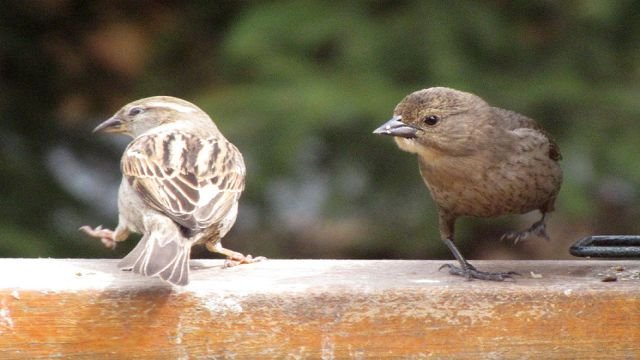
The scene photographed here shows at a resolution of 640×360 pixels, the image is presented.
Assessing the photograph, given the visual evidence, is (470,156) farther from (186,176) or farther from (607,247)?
(186,176)

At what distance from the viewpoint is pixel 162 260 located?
3.68 meters

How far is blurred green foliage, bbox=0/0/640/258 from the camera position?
6438mm

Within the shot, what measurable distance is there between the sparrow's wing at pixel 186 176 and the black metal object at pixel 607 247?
3.87 ft

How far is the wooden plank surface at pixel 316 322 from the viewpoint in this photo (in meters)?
3.46

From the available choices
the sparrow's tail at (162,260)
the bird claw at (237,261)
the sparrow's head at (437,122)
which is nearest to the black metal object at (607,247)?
the sparrow's head at (437,122)

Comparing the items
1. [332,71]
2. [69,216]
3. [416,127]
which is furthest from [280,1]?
[416,127]

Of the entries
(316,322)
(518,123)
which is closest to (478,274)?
(316,322)

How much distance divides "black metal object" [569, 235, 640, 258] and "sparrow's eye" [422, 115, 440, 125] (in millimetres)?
Answer: 777

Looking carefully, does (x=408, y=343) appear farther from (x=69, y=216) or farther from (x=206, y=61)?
(x=206, y=61)

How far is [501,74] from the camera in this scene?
6.69m

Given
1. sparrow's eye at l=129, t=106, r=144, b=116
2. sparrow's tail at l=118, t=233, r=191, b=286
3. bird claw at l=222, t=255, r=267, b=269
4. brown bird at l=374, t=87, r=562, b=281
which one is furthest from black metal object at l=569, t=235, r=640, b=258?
sparrow's eye at l=129, t=106, r=144, b=116

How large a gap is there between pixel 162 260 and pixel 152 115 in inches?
62.2

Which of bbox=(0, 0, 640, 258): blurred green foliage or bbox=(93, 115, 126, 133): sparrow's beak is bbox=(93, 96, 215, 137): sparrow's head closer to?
bbox=(93, 115, 126, 133): sparrow's beak

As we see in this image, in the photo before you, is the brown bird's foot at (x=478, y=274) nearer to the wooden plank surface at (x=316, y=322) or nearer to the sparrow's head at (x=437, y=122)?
the wooden plank surface at (x=316, y=322)
